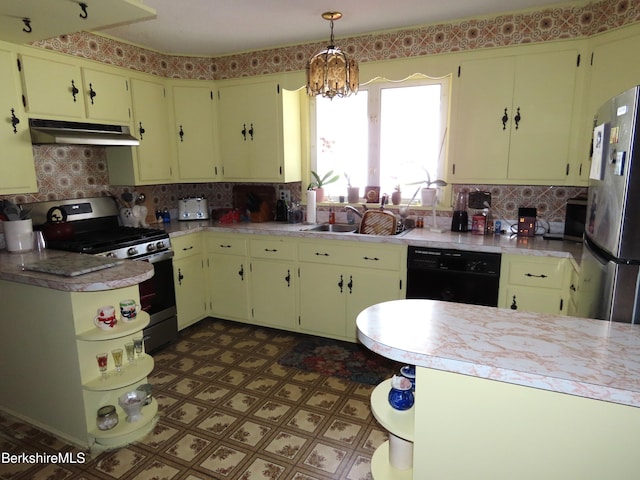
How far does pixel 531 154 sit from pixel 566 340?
206 centimetres

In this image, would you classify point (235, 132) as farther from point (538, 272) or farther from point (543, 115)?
point (538, 272)

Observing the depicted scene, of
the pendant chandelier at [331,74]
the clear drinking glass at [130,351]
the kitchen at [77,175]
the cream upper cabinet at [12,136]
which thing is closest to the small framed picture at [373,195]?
the kitchen at [77,175]

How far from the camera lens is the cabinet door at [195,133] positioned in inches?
150

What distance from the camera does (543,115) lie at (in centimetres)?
286

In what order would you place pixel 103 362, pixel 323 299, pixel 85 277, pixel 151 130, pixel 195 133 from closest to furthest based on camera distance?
pixel 85 277
pixel 103 362
pixel 323 299
pixel 151 130
pixel 195 133

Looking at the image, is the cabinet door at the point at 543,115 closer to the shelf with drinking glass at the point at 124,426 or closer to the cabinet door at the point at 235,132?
the cabinet door at the point at 235,132

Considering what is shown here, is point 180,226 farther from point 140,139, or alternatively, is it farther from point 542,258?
point 542,258

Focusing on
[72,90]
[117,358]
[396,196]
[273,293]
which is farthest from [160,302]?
[396,196]

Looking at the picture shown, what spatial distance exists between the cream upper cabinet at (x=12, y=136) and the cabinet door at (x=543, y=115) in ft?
10.9

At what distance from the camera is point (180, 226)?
145 inches

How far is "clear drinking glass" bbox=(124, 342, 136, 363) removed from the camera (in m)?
2.32

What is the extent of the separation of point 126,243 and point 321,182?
1.80 metres

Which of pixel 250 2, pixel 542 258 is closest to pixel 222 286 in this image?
pixel 250 2

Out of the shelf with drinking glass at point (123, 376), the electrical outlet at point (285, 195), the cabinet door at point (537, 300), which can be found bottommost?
the shelf with drinking glass at point (123, 376)
